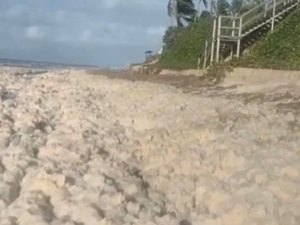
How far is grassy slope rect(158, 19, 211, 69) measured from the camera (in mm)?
29391

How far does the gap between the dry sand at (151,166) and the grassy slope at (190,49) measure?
18.0 meters

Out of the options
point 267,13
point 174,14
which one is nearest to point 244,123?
point 267,13

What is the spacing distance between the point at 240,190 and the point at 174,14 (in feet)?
141

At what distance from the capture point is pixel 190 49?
1217 inches

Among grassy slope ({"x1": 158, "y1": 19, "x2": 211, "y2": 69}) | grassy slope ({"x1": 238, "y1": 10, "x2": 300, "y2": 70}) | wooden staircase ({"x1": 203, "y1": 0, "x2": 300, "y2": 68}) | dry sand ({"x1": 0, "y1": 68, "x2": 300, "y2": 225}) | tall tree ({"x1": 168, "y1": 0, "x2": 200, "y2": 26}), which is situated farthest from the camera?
tall tree ({"x1": 168, "y1": 0, "x2": 200, "y2": 26})

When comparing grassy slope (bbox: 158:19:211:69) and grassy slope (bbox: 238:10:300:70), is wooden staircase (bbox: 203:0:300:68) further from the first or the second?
grassy slope (bbox: 158:19:211:69)

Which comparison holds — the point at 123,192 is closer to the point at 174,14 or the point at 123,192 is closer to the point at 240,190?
the point at 240,190

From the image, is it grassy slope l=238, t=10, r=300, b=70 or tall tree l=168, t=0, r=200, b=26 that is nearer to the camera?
grassy slope l=238, t=10, r=300, b=70

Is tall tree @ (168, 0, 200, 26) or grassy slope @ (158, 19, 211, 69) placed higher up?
tall tree @ (168, 0, 200, 26)

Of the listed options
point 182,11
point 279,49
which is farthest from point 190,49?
point 182,11

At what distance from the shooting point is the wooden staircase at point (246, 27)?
934 inches

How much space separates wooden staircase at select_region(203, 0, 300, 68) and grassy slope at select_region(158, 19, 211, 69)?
341 centimetres

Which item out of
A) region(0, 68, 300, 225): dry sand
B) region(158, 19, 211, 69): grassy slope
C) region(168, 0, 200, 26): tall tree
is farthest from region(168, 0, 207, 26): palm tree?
region(0, 68, 300, 225): dry sand

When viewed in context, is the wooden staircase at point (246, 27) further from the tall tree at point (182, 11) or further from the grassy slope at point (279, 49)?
the tall tree at point (182, 11)
